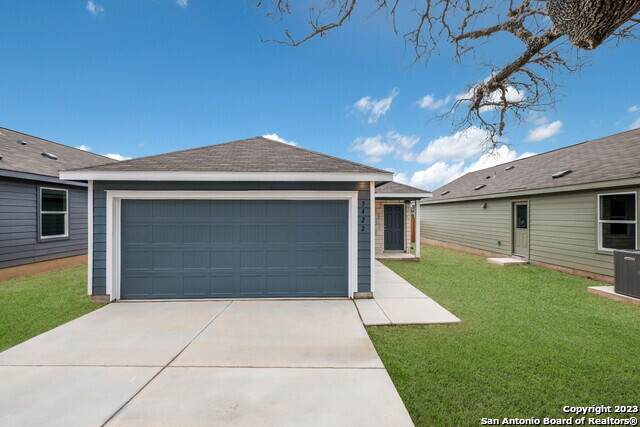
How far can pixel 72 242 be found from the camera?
881 centimetres

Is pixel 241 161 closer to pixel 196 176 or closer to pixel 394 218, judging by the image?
pixel 196 176

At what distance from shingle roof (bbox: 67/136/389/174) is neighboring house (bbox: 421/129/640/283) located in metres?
6.49

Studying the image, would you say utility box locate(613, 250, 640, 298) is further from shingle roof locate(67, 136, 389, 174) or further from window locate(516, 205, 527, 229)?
shingle roof locate(67, 136, 389, 174)

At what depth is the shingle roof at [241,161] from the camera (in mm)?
5109

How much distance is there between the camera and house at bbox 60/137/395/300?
5.12m

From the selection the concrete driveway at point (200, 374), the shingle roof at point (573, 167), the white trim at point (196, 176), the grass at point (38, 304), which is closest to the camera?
the concrete driveway at point (200, 374)

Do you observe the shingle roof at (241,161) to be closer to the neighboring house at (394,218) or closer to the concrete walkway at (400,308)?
the concrete walkway at (400,308)

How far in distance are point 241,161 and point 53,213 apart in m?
7.25

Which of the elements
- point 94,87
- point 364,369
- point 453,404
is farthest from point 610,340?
point 94,87

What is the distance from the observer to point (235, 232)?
5.32 metres

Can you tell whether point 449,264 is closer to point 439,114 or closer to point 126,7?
point 439,114

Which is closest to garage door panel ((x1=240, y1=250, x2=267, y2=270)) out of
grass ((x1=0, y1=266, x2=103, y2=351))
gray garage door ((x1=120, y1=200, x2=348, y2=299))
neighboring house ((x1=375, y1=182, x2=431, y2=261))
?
gray garage door ((x1=120, y1=200, x2=348, y2=299))

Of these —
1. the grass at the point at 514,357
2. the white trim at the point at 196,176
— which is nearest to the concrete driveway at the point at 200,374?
the grass at the point at 514,357

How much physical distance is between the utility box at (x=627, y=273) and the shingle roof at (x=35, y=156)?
46.3 ft
